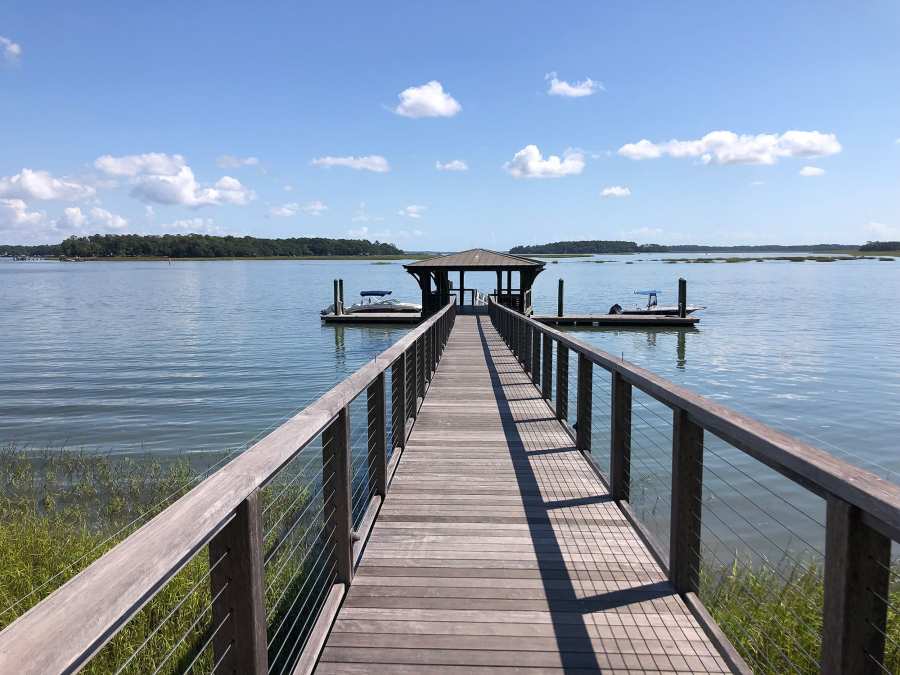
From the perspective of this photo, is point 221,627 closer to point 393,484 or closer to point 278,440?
point 278,440

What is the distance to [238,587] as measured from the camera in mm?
1929

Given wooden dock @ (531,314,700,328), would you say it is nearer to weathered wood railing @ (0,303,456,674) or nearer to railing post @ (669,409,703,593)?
railing post @ (669,409,703,593)

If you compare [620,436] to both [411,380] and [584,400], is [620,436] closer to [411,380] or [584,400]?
[584,400]

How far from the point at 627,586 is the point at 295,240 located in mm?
176549

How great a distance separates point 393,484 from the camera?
5.16m

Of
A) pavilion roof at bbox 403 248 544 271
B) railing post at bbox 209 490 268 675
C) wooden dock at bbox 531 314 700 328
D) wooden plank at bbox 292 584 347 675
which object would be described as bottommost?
wooden dock at bbox 531 314 700 328

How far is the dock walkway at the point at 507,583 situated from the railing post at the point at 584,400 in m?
0.19

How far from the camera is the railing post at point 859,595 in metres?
1.83

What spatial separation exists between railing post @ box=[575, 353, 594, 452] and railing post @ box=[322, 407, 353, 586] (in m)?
2.55

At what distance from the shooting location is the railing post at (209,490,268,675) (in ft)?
6.29

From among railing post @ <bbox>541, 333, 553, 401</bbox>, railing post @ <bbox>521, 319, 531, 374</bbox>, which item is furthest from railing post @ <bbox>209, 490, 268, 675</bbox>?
railing post @ <bbox>521, 319, 531, 374</bbox>

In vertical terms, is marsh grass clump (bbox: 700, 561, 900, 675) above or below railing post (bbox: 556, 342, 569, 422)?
below

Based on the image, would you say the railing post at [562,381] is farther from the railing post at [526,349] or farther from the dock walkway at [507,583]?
the railing post at [526,349]

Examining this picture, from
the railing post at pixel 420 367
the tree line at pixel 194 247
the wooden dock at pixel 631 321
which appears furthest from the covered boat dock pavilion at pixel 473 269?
the tree line at pixel 194 247
